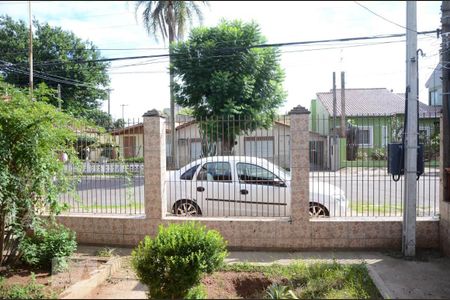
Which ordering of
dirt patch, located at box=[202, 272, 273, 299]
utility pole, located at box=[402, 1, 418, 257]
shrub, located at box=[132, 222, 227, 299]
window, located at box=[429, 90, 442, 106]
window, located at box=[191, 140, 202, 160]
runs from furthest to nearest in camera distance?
window, located at box=[429, 90, 442, 106]
window, located at box=[191, 140, 202, 160]
utility pole, located at box=[402, 1, 418, 257]
dirt patch, located at box=[202, 272, 273, 299]
shrub, located at box=[132, 222, 227, 299]

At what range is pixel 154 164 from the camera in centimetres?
739

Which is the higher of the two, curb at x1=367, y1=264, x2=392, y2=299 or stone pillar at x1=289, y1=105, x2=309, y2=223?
stone pillar at x1=289, y1=105, x2=309, y2=223

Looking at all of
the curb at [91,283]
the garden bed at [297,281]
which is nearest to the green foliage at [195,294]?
the garden bed at [297,281]

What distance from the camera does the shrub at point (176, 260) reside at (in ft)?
14.8

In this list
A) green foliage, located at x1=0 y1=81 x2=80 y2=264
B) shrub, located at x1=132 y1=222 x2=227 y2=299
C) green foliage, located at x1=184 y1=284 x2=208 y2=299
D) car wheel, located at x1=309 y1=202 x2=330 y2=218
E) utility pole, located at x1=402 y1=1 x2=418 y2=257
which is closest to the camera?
green foliage, located at x1=184 y1=284 x2=208 y2=299

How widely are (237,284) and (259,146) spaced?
3540 millimetres

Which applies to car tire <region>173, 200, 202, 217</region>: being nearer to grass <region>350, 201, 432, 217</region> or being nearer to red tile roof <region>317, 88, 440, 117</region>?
grass <region>350, 201, 432, 217</region>

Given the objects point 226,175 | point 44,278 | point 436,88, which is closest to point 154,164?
point 226,175

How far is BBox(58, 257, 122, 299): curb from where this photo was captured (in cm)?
434

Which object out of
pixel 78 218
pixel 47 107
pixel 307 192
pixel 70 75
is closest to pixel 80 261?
pixel 78 218

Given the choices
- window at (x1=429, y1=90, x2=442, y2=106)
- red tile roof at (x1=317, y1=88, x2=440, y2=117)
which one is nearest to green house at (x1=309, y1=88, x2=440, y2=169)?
window at (x1=429, y1=90, x2=442, y2=106)

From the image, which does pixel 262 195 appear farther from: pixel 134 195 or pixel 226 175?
pixel 134 195

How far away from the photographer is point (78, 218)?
776 cm

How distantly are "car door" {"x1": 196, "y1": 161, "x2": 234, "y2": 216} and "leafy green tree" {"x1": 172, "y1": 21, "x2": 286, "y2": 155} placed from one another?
8.55 metres
